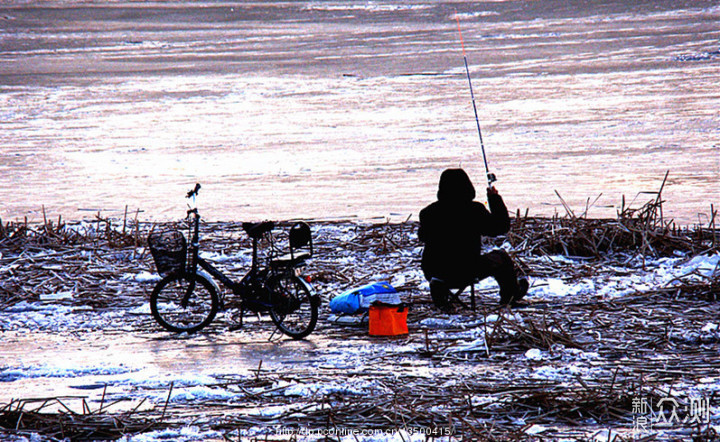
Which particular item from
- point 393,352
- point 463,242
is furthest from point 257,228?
point 463,242

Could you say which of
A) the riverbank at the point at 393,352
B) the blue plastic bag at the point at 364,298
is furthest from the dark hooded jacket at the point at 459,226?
the blue plastic bag at the point at 364,298

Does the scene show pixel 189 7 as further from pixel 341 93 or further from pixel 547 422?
pixel 547 422

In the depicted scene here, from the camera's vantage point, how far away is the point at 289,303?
7000mm

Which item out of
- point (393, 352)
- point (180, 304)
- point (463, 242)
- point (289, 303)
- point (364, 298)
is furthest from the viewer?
point (463, 242)

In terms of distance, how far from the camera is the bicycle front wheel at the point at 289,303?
693 cm

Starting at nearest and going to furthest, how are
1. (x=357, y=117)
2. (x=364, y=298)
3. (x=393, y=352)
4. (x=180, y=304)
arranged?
(x=393, y=352), (x=364, y=298), (x=180, y=304), (x=357, y=117)

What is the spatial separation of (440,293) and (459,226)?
527mm

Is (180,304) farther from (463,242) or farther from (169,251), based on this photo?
(463,242)

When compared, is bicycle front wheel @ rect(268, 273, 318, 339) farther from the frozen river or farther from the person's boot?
the frozen river

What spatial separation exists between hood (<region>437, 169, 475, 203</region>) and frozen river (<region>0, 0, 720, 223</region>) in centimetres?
384

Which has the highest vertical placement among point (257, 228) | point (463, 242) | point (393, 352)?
point (257, 228)

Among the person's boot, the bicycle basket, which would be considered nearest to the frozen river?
the person's boot

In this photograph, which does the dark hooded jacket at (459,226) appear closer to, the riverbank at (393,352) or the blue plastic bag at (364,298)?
the riverbank at (393,352)

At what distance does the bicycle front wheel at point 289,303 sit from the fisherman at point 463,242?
3.56ft
